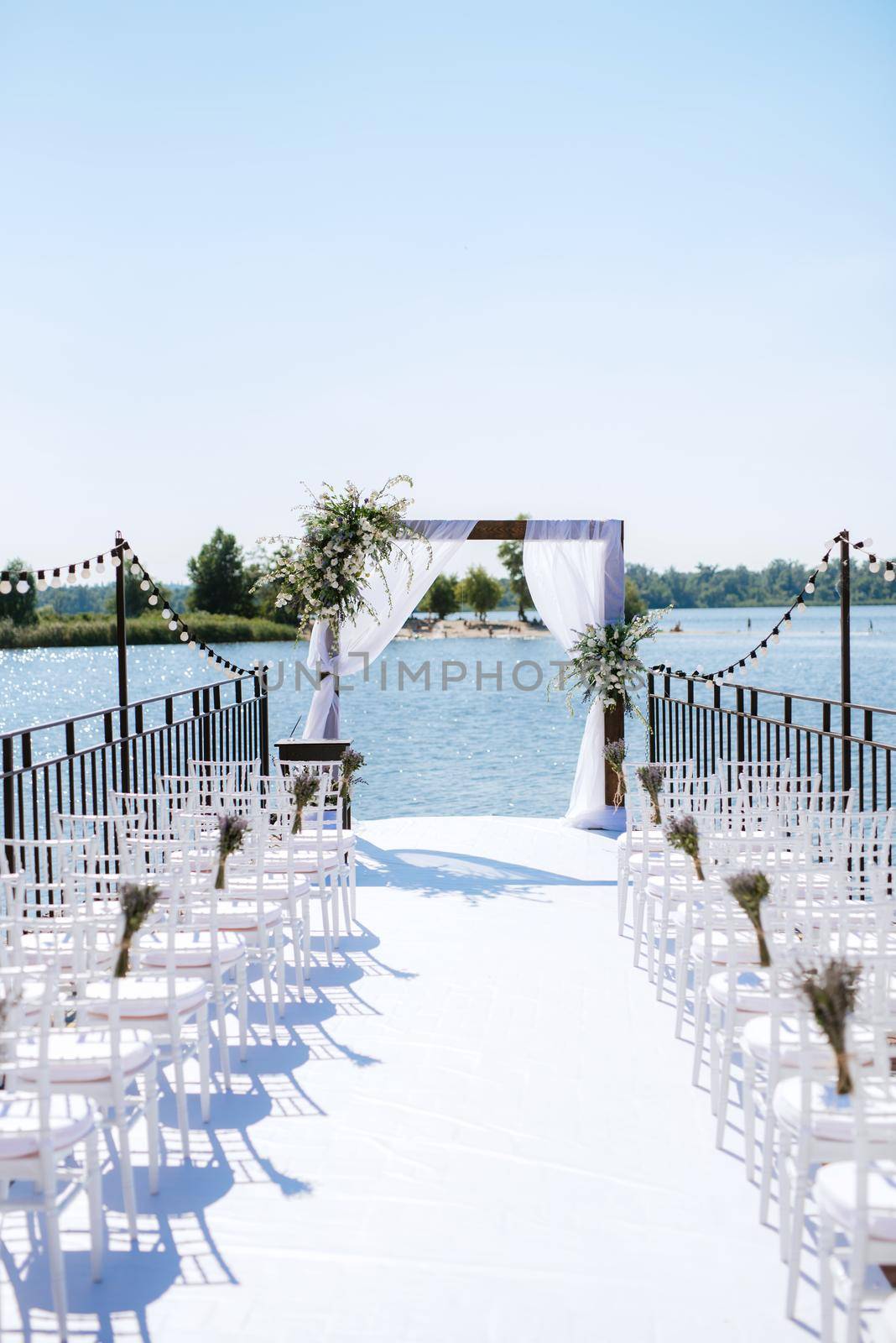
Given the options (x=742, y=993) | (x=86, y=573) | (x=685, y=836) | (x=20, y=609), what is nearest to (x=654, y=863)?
(x=685, y=836)

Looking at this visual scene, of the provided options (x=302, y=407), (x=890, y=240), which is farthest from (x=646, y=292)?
(x=302, y=407)

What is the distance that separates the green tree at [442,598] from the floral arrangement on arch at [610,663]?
35.5m

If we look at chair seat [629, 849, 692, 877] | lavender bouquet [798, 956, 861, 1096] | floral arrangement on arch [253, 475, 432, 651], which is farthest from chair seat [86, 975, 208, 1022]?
floral arrangement on arch [253, 475, 432, 651]

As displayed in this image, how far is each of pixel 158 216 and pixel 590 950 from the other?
42.2 feet

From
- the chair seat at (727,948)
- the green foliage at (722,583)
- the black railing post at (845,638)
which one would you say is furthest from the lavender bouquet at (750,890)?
the green foliage at (722,583)

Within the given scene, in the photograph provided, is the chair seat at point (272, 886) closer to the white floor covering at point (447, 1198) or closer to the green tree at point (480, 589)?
the white floor covering at point (447, 1198)

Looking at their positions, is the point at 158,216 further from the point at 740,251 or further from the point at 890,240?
the point at 890,240

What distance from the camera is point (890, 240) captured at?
14.5 metres

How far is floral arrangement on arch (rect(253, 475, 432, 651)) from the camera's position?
8273mm

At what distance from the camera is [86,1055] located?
264 centimetres

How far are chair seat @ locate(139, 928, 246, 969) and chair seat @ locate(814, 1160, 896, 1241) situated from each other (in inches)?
77.7

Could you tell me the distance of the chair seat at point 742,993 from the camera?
311cm

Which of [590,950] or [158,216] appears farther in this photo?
[158,216]

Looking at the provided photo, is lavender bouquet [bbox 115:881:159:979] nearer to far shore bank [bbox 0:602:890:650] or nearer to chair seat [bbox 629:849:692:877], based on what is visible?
chair seat [bbox 629:849:692:877]
